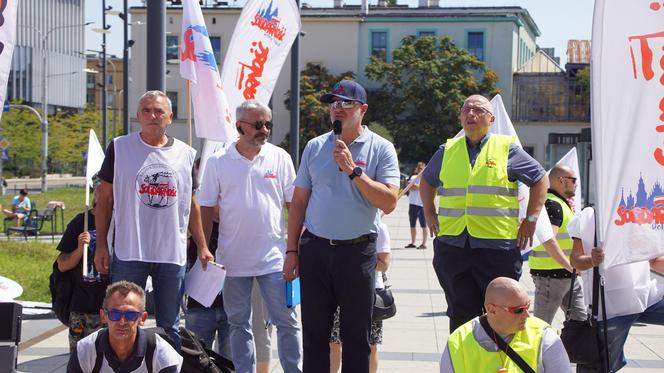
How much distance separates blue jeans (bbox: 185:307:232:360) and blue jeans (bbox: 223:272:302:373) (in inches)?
18.6

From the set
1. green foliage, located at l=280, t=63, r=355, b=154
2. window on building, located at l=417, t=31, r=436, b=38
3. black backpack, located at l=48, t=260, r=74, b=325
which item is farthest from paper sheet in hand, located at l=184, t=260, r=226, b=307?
window on building, located at l=417, t=31, r=436, b=38

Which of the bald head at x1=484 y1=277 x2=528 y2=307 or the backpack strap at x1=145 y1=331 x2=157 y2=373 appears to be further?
the backpack strap at x1=145 y1=331 x2=157 y2=373

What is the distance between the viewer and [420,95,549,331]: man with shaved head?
6254 mm

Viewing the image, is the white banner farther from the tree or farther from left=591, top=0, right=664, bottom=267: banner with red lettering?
the tree

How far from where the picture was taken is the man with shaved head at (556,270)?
808 centimetres

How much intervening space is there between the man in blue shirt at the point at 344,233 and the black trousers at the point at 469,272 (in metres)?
0.54

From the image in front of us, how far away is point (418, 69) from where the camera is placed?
6322 cm

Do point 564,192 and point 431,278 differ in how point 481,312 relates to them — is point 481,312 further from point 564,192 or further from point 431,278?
point 431,278

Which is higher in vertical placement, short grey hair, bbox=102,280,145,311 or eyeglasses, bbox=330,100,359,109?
eyeglasses, bbox=330,100,359,109

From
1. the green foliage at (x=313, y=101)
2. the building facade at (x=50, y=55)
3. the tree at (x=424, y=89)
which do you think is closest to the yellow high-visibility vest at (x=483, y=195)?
the green foliage at (x=313, y=101)

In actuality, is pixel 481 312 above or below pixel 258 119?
below

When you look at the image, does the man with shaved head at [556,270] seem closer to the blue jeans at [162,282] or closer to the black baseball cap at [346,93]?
the black baseball cap at [346,93]

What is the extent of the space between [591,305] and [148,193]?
2654 mm

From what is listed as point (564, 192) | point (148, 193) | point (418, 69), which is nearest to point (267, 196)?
point (148, 193)
